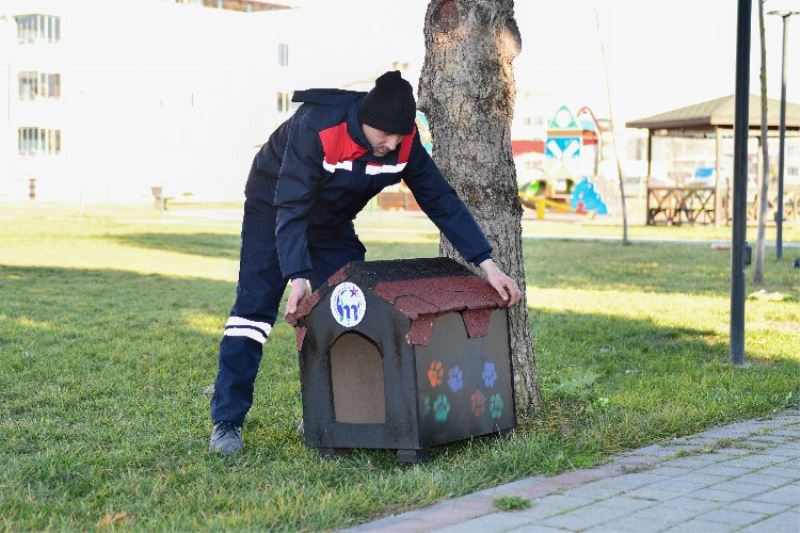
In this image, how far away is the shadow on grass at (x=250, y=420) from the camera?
4547mm

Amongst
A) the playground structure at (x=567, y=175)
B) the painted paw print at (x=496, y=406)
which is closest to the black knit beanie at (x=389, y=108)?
the painted paw print at (x=496, y=406)

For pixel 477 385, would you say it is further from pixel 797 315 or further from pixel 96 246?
pixel 96 246

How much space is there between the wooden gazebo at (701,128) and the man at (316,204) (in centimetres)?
2239

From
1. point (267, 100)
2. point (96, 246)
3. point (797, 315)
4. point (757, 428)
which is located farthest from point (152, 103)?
point (757, 428)

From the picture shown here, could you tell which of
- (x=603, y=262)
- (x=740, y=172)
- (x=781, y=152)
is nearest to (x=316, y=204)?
(x=740, y=172)

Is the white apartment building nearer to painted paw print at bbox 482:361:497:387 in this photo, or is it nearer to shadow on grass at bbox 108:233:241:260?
shadow on grass at bbox 108:233:241:260

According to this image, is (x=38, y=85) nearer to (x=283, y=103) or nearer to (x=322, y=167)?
(x=283, y=103)

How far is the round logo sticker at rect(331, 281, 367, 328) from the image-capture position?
5.20m

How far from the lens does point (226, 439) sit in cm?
558

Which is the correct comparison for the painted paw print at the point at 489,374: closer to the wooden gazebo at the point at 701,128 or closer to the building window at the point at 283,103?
the wooden gazebo at the point at 701,128

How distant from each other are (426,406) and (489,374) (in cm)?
52

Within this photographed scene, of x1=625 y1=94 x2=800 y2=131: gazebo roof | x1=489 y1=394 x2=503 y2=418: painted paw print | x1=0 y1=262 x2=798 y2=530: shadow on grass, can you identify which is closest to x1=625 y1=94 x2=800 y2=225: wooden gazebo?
x1=625 y1=94 x2=800 y2=131: gazebo roof

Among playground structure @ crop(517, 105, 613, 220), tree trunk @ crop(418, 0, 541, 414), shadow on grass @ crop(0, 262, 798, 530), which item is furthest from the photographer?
playground structure @ crop(517, 105, 613, 220)

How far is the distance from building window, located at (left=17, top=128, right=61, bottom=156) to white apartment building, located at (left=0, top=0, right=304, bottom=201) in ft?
0.17
